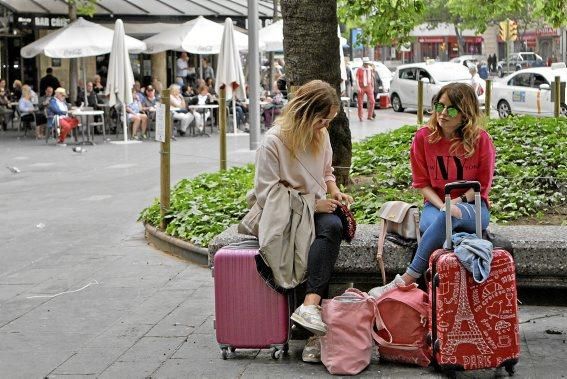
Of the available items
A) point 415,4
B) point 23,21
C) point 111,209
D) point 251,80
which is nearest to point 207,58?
point 23,21

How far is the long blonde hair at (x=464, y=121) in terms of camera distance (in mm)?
6293

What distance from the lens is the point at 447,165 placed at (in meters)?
6.37

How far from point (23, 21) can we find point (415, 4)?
57.9 feet

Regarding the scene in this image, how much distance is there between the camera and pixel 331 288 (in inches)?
265

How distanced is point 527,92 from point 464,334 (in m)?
26.0

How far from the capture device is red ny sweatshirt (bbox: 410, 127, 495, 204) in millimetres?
6336

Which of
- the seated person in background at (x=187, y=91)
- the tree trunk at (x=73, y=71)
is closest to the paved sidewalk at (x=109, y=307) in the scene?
the tree trunk at (x=73, y=71)

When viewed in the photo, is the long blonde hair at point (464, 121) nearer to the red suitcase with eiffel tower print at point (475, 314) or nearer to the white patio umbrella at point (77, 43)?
the red suitcase with eiffel tower print at point (475, 314)

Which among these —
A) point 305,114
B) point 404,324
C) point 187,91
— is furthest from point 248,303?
point 187,91

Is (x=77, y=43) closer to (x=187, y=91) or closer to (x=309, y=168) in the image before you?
(x=187, y=91)

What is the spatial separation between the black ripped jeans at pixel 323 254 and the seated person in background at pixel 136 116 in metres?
20.1

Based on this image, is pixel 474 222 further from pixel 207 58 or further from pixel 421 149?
pixel 207 58

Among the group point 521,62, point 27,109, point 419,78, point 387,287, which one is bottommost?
point 387,287

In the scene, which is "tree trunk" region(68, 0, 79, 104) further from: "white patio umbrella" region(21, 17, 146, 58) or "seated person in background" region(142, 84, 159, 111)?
"seated person in background" region(142, 84, 159, 111)
